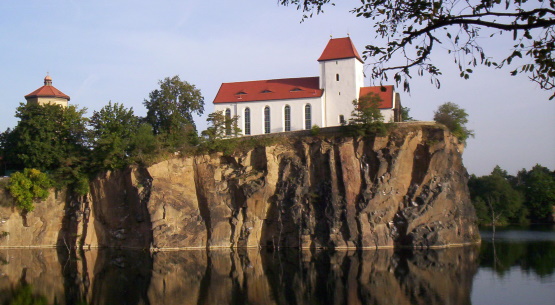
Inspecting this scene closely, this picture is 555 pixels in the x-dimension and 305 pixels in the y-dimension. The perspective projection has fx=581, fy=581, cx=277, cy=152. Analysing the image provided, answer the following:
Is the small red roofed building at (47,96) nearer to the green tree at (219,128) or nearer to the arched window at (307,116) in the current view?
the green tree at (219,128)

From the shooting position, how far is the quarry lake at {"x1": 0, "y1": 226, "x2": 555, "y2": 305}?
25.8 m

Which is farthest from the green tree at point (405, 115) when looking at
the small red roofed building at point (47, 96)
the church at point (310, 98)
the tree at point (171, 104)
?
the small red roofed building at point (47, 96)

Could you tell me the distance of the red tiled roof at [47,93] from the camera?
59.8m

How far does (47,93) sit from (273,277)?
130ft

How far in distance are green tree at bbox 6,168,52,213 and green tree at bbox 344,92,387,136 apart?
82.3ft

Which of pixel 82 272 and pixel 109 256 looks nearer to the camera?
pixel 82 272

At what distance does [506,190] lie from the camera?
6850 cm

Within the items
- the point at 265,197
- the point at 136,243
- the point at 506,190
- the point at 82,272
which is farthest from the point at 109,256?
the point at 506,190

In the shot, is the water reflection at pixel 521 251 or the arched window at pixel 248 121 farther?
the arched window at pixel 248 121

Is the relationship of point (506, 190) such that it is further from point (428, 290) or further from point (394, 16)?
point (394, 16)

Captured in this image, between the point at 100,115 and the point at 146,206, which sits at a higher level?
the point at 100,115

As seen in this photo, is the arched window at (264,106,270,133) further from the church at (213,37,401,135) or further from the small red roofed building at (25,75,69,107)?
the small red roofed building at (25,75,69,107)

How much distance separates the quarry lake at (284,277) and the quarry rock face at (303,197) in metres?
2.07

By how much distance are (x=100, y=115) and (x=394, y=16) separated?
42519 millimetres
